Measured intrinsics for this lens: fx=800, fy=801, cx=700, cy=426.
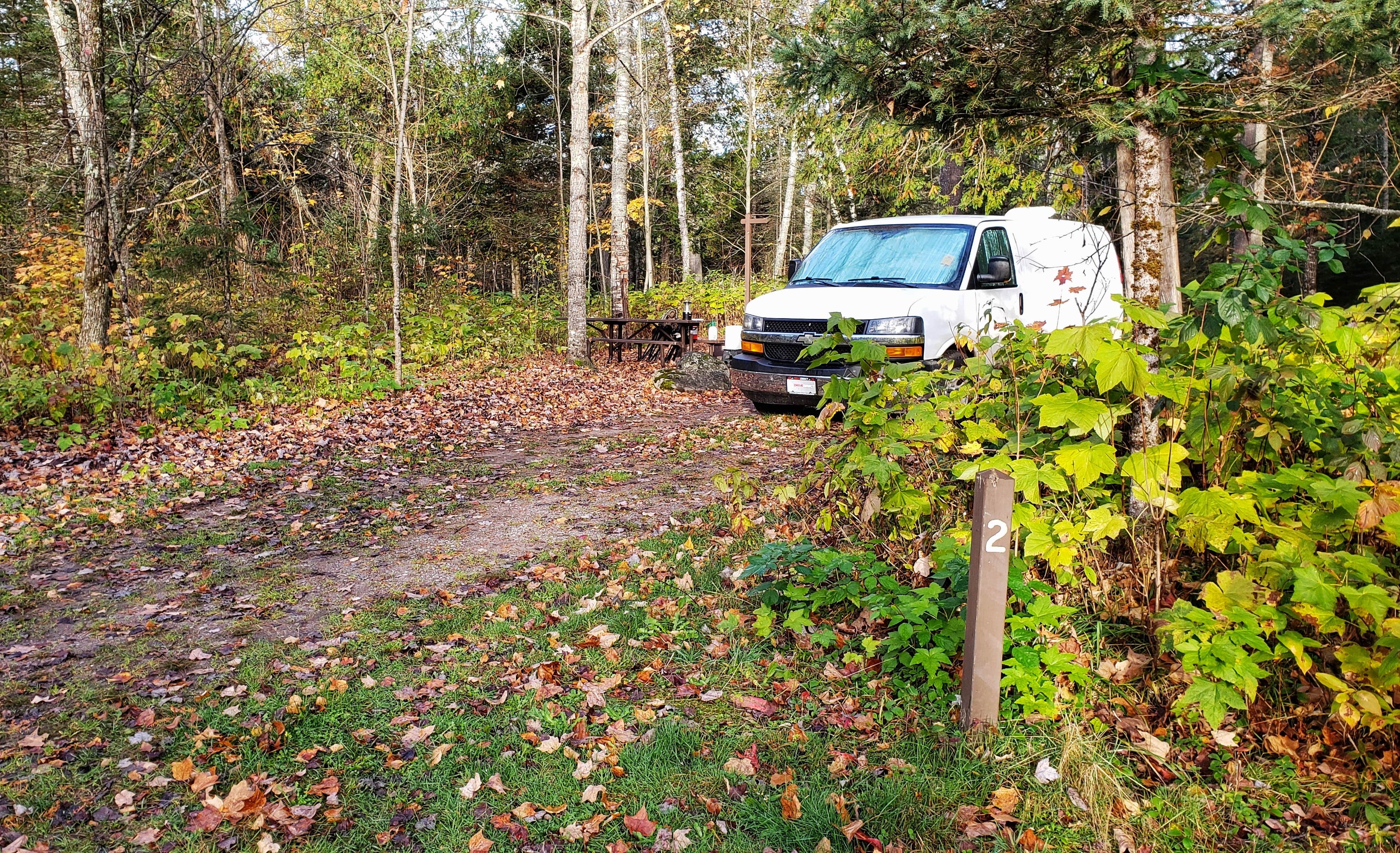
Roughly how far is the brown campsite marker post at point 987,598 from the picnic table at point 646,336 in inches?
483

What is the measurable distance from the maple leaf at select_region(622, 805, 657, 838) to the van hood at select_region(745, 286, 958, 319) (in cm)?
474

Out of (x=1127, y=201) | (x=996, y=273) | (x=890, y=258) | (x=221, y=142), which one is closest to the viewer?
(x=1127, y=201)

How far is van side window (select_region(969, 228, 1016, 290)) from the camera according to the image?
7.59 m

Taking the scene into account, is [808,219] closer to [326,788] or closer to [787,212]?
[787,212]

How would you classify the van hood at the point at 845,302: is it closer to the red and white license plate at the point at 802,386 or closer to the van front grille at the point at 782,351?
the van front grille at the point at 782,351

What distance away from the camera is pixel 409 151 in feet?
64.2

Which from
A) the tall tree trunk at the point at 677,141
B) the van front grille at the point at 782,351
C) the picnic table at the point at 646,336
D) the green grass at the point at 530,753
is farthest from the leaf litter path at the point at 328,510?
the tall tree trunk at the point at 677,141

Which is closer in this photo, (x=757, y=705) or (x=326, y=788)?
(x=326, y=788)

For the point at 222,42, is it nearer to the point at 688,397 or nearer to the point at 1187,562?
the point at 688,397

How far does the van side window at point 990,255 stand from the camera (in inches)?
299

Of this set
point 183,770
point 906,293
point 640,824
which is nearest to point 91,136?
point 183,770

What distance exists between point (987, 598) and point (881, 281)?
5.31 metres

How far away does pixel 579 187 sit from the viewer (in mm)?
14188

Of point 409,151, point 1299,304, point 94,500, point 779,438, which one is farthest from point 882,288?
point 409,151
